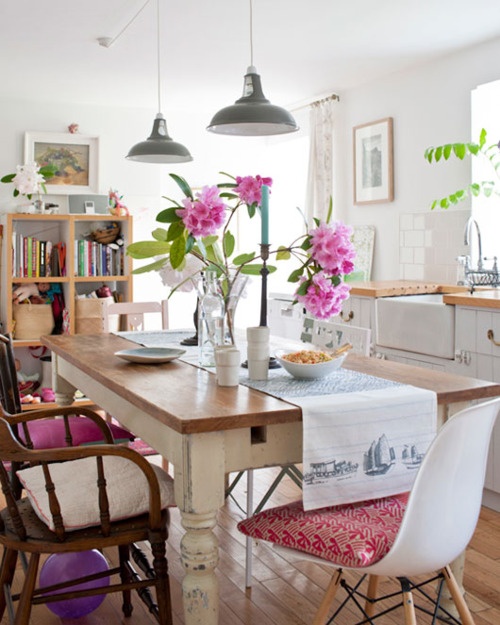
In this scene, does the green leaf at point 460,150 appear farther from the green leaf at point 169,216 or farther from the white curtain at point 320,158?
the green leaf at point 169,216

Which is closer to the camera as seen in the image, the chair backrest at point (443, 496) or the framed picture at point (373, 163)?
the chair backrest at point (443, 496)

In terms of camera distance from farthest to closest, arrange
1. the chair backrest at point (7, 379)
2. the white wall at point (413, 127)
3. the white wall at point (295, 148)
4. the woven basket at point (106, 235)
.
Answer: the woven basket at point (106, 235)
the white wall at point (295, 148)
the white wall at point (413, 127)
the chair backrest at point (7, 379)

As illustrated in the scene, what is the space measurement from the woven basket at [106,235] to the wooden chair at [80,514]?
3786 millimetres

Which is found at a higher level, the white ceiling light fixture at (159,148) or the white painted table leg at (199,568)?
the white ceiling light fixture at (159,148)

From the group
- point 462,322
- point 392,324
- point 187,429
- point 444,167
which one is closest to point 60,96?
point 444,167

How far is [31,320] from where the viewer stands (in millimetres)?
5465

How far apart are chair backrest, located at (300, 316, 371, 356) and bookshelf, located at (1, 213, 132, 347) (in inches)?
112

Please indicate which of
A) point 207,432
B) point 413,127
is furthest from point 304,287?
point 413,127

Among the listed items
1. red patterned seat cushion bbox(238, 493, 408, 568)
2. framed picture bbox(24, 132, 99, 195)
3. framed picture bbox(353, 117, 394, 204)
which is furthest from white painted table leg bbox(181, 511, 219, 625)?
framed picture bbox(24, 132, 99, 195)

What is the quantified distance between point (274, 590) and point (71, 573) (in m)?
0.70

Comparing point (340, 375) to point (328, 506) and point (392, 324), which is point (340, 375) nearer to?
point (328, 506)

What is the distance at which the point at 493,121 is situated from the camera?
183 inches

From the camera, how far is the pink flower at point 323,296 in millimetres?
2125

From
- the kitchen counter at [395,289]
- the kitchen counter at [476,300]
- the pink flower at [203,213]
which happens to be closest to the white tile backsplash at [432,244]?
the kitchen counter at [395,289]
